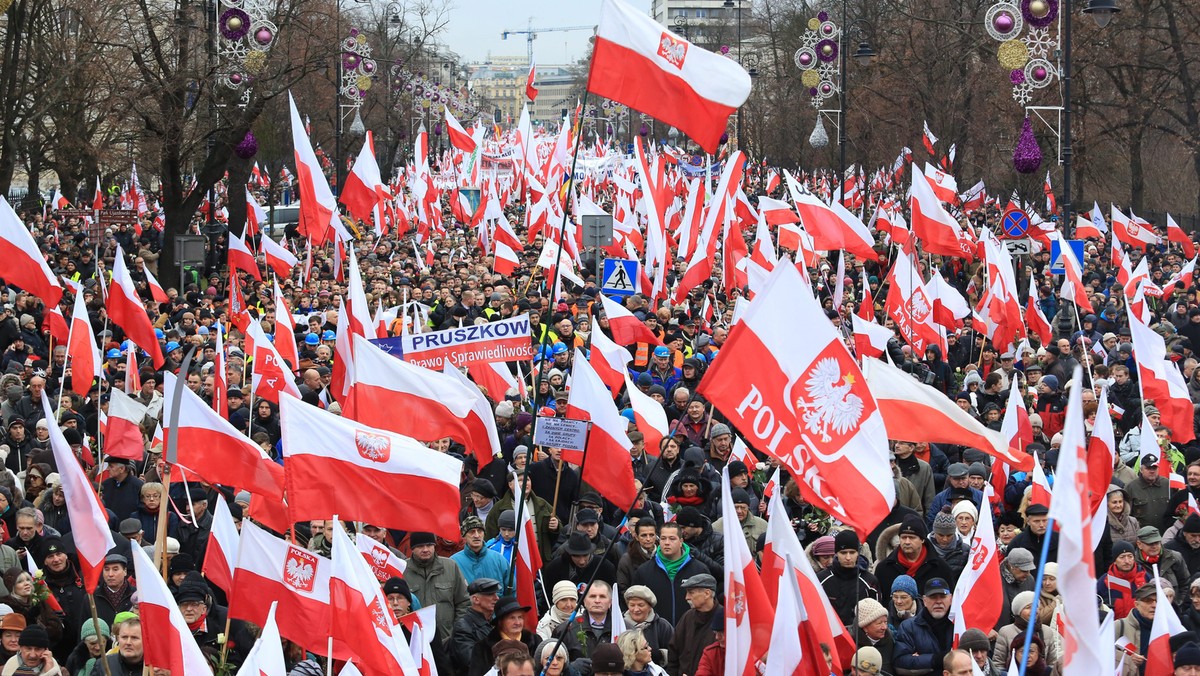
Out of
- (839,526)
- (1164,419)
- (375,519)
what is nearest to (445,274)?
(1164,419)

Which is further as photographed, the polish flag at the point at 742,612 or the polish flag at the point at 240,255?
the polish flag at the point at 240,255

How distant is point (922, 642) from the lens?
28.0ft

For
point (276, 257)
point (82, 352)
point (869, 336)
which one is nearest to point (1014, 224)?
point (869, 336)

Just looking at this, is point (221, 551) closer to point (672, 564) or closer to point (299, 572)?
point (299, 572)

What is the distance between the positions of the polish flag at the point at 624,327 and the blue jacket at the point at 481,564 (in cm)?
621

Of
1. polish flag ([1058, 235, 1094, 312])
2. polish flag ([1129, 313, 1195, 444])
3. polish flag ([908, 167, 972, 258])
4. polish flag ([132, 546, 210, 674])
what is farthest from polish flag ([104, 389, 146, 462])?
polish flag ([908, 167, 972, 258])

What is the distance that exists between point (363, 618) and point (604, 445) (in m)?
3.65

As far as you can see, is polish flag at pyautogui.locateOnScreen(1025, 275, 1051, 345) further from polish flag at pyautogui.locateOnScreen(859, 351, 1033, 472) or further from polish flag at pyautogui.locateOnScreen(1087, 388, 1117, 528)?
polish flag at pyautogui.locateOnScreen(859, 351, 1033, 472)

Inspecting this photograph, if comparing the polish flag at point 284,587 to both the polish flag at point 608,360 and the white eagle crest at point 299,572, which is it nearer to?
the white eagle crest at point 299,572

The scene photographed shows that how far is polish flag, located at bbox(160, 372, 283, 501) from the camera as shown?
8.90 meters

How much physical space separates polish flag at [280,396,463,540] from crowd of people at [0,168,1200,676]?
1.23ft

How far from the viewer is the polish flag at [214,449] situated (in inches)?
350

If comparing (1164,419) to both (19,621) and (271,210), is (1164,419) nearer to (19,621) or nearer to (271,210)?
(19,621)

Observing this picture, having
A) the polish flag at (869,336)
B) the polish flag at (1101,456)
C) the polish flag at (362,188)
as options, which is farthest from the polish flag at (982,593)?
the polish flag at (362,188)
